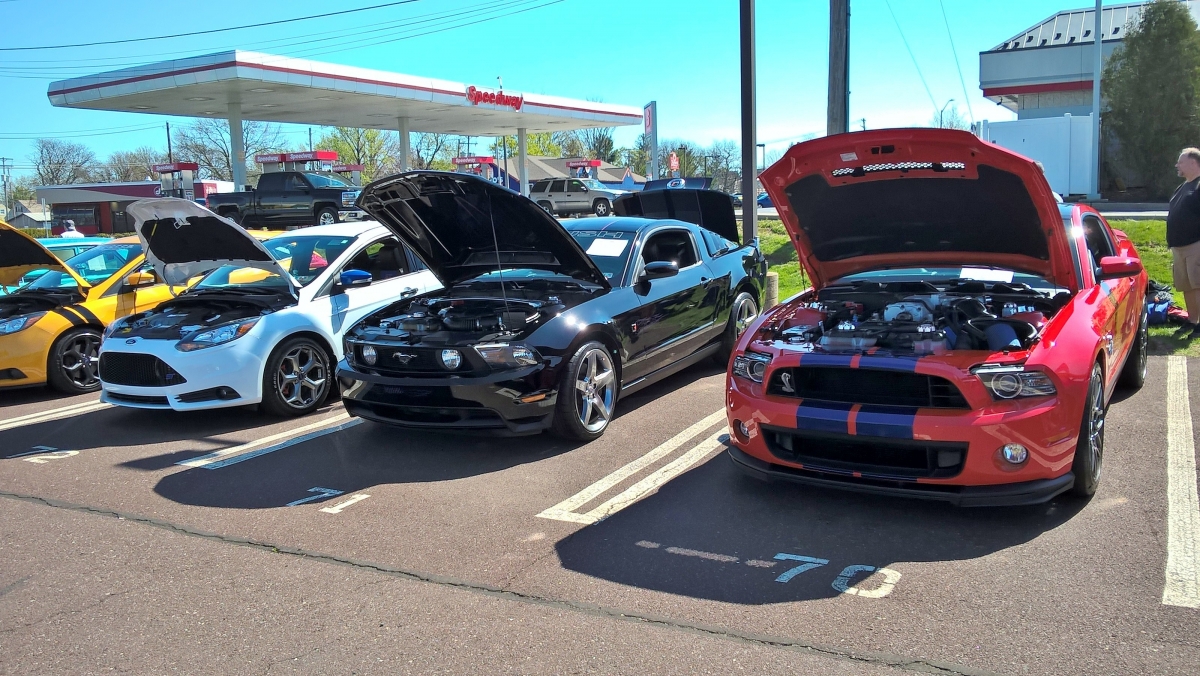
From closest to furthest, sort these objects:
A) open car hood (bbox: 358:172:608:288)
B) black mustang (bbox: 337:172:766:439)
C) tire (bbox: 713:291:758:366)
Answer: black mustang (bbox: 337:172:766:439)
open car hood (bbox: 358:172:608:288)
tire (bbox: 713:291:758:366)

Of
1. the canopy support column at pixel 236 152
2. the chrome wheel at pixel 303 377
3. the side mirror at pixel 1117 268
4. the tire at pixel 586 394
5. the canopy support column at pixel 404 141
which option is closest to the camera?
the side mirror at pixel 1117 268

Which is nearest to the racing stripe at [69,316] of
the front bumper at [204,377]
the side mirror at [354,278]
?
the front bumper at [204,377]

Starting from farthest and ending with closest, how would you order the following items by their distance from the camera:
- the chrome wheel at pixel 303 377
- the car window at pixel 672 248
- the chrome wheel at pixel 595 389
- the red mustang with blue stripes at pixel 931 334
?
the car window at pixel 672 248, the chrome wheel at pixel 303 377, the chrome wheel at pixel 595 389, the red mustang with blue stripes at pixel 931 334

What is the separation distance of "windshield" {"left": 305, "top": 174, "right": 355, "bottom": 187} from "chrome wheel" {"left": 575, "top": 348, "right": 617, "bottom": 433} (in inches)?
700

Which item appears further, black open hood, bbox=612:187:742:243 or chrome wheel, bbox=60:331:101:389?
black open hood, bbox=612:187:742:243

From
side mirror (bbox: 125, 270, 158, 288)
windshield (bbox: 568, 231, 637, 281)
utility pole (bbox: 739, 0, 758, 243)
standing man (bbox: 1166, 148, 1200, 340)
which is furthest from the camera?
utility pole (bbox: 739, 0, 758, 243)

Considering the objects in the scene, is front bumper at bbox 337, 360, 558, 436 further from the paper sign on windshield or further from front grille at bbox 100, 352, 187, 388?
front grille at bbox 100, 352, 187, 388

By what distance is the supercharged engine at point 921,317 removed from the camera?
4480 mm

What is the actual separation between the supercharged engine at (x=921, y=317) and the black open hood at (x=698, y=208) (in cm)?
459

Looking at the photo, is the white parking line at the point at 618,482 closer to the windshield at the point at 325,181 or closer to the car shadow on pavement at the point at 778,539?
the car shadow on pavement at the point at 778,539

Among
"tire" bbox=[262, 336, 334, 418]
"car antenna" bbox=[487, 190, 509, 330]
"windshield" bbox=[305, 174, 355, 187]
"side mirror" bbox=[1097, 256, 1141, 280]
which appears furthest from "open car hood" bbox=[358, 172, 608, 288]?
"windshield" bbox=[305, 174, 355, 187]

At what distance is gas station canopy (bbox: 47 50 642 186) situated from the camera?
2450 cm

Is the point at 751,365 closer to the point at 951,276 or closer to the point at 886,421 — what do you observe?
the point at 886,421

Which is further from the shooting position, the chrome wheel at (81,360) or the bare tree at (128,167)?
the bare tree at (128,167)
